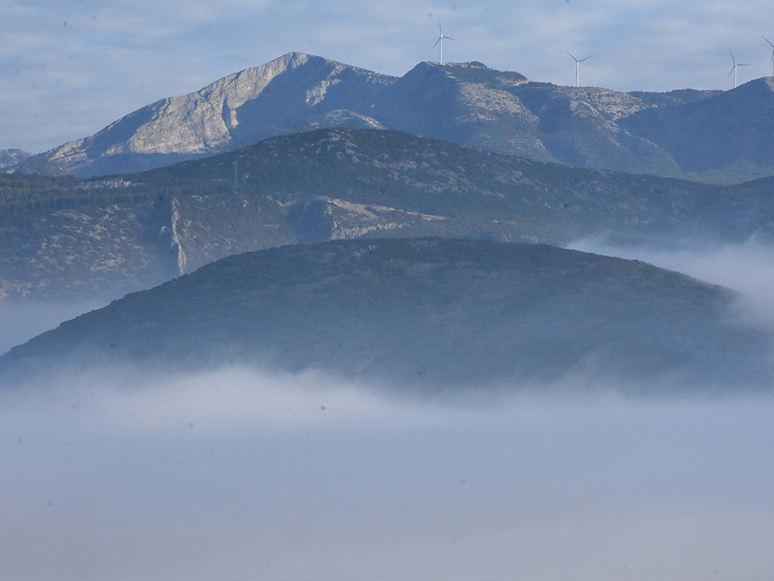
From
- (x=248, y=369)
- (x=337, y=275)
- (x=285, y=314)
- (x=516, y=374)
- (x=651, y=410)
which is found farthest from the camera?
(x=337, y=275)

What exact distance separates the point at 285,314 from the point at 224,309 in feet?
30.3

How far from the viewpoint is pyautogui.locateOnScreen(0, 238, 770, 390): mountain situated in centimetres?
11656

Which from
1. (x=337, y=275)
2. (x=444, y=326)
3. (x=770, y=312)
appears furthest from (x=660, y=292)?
(x=337, y=275)

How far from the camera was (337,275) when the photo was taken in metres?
144

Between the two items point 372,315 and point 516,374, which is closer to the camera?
point 516,374

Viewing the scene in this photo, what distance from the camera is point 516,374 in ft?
378

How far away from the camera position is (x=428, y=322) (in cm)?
12862

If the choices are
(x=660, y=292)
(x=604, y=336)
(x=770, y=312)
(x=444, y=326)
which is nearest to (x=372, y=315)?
(x=444, y=326)

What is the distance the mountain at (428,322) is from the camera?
382ft

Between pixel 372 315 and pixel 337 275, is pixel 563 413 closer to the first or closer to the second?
pixel 372 315

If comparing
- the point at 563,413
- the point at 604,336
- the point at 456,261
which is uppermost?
the point at 456,261

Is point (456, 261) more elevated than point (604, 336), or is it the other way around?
point (456, 261)

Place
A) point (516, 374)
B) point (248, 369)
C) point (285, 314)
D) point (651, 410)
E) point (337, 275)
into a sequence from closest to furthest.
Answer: point (651, 410)
point (516, 374)
point (248, 369)
point (285, 314)
point (337, 275)

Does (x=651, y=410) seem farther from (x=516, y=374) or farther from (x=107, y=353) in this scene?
(x=107, y=353)
